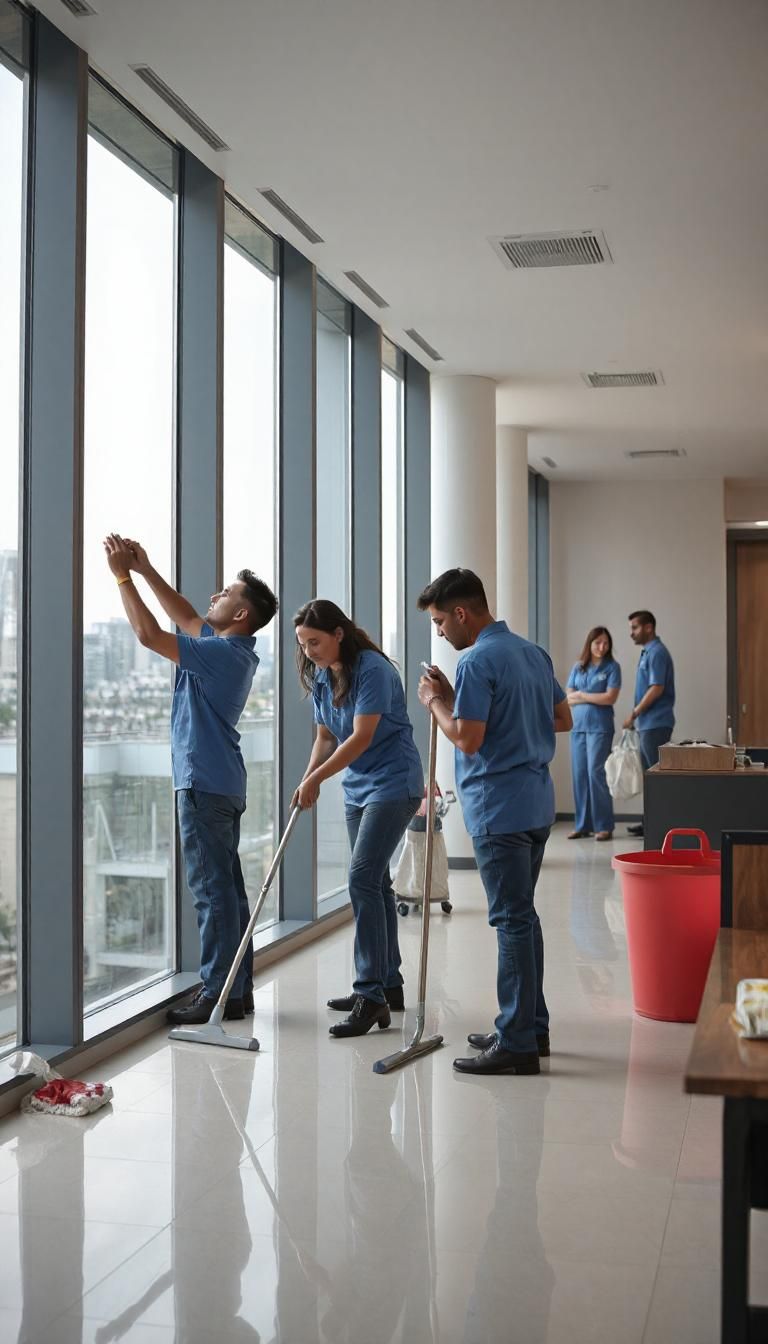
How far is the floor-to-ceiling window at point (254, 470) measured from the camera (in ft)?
18.7

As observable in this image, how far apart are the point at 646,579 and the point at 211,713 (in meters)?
8.17

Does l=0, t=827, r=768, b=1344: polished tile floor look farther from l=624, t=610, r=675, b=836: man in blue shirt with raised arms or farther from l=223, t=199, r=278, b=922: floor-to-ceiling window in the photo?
l=624, t=610, r=675, b=836: man in blue shirt with raised arms

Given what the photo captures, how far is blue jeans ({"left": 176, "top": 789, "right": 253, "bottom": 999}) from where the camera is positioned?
439 cm

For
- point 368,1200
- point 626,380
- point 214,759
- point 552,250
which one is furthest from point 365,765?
point 626,380

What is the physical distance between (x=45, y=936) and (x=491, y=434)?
5.45m

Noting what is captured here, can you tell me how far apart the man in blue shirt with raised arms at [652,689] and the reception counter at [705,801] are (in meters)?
3.50

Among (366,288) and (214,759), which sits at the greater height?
(366,288)

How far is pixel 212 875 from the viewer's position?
173 inches

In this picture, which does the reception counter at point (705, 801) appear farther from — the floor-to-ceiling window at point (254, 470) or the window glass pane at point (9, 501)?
the window glass pane at point (9, 501)

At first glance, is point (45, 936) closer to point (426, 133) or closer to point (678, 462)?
point (426, 133)

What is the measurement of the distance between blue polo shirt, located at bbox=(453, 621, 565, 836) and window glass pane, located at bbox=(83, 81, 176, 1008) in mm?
1321

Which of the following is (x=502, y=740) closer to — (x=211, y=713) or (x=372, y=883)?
(x=372, y=883)

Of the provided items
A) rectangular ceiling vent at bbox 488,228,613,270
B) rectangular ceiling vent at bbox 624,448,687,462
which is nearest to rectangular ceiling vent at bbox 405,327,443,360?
rectangular ceiling vent at bbox 488,228,613,270

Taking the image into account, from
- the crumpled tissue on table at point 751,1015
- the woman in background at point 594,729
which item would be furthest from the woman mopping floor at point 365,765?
the woman in background at point 594,729
